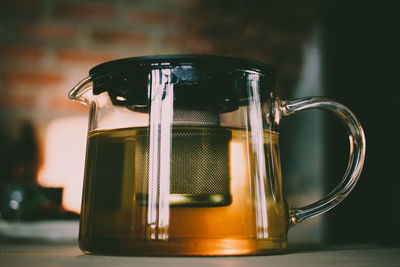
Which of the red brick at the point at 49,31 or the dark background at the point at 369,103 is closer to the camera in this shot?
the dark background at the point at 369,103

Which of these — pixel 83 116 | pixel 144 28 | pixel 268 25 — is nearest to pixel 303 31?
pixel 268 25

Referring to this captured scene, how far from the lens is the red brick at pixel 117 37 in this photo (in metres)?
1.53

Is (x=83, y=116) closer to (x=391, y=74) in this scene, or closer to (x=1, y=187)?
(x=1, y=187)

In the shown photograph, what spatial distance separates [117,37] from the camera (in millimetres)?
1534

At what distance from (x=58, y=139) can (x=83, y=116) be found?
110 millimetres

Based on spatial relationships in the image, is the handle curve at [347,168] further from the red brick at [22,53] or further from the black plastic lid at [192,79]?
the red brick at [22,53]

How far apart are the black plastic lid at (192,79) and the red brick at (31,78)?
3.75ft

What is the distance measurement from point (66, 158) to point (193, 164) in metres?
1.16

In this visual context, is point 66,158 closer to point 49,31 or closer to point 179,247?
point 49,31

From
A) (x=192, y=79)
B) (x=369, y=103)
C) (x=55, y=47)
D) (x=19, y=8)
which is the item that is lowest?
(x=192, y=79)

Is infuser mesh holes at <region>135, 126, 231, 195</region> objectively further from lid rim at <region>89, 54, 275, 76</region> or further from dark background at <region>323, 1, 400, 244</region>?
dark background at <region>323, 1, 400, 244</region>

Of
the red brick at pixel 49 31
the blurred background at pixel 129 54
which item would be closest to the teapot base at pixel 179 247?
the blurred background at pixel 129 54

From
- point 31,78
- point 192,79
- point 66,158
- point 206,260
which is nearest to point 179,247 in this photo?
point 206,260

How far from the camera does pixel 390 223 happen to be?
2.99 feet
